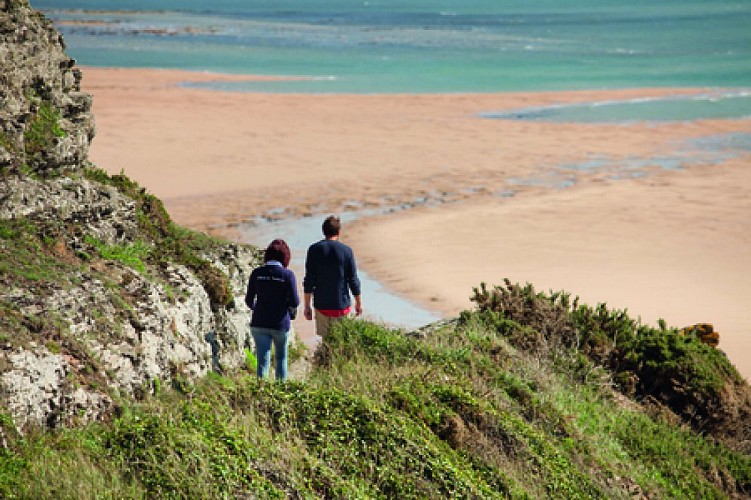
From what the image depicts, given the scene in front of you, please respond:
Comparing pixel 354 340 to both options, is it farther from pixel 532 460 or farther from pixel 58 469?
pixel 58 469

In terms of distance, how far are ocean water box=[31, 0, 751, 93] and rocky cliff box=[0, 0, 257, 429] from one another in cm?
3870

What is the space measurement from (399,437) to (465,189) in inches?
800

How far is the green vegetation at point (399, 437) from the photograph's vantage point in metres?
5.99

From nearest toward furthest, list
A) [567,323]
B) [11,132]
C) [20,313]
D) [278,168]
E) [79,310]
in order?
[20,313] → [79,310] → [11,132] → [567,323] → [278,168]

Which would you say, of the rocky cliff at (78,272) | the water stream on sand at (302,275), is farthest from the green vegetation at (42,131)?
the water stream on sand at (302,275)

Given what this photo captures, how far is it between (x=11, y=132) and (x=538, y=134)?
28806 millimetres

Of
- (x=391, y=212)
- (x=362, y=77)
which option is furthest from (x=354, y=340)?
(x=362, y=77)

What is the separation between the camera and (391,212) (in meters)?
24.5

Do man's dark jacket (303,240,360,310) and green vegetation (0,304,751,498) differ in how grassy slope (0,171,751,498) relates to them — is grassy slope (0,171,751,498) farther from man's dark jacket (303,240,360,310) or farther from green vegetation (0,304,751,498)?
man's dark jacket (303,240,360,310)

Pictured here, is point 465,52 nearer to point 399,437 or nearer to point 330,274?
point 330,274

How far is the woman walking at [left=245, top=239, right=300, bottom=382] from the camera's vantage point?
891 cm

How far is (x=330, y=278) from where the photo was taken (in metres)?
10.1

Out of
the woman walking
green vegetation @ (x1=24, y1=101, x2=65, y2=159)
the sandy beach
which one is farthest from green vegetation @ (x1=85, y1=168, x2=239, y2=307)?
the sandy beach

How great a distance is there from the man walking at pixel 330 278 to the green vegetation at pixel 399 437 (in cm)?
25
